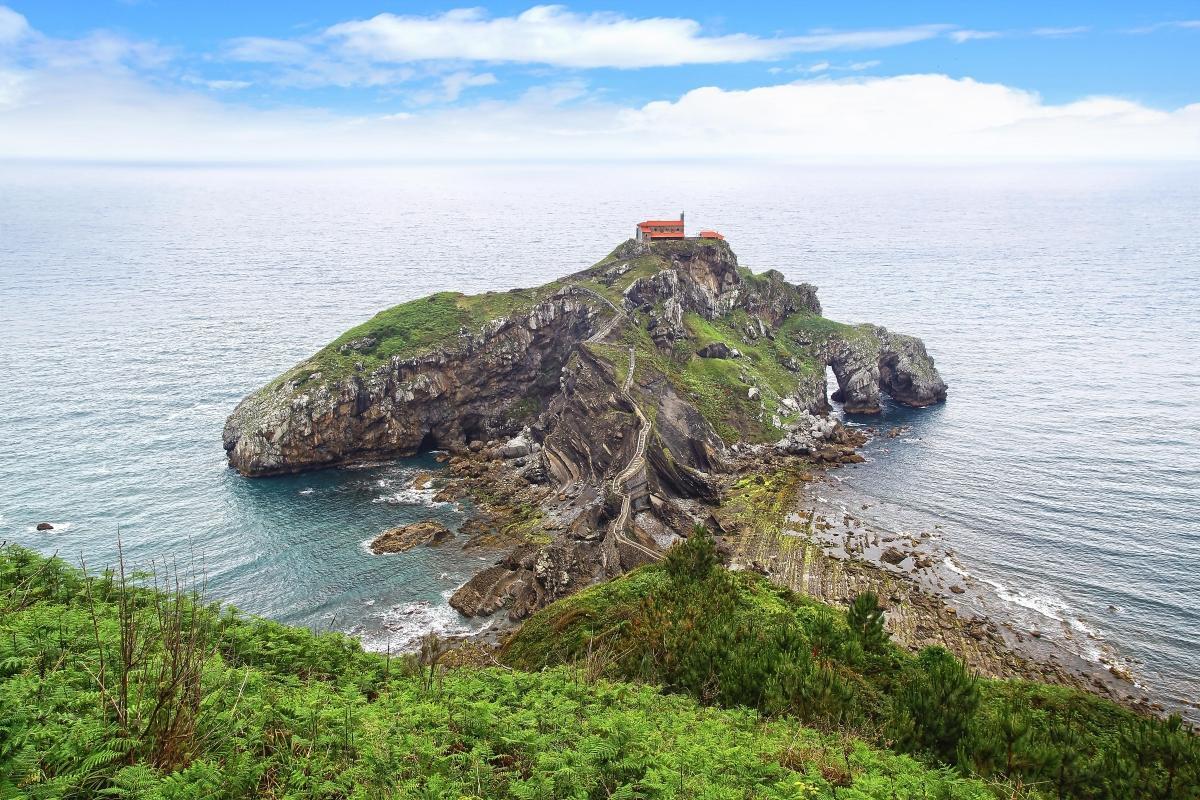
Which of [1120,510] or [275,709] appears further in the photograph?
[1120,510]

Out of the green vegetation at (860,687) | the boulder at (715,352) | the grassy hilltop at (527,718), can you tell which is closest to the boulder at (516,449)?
the boulder at (715,352)

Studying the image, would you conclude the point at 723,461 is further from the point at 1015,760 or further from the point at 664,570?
the point at 1015,760

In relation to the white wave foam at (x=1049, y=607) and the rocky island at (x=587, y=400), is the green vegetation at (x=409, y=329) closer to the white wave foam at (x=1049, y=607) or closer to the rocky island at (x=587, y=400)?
the rocky island at (x=587, y=400)

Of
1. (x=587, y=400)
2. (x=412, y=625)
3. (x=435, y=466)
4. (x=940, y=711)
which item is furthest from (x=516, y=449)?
(x=940, y=711)

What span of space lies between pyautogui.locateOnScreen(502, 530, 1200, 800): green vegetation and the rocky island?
18401 mm

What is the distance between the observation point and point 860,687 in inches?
1054

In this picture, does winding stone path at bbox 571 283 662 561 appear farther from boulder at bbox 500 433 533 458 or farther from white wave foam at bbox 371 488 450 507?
white wave foam at bbox 371 488 450 507

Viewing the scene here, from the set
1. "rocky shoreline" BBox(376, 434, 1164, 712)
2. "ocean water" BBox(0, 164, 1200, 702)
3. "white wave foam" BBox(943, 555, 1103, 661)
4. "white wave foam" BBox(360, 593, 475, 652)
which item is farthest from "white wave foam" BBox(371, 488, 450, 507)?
"white wave foam" BBox(943, 555, 1103, 661)

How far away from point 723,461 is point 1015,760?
56842 millimetres

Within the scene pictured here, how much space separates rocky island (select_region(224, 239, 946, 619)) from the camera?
207 feet

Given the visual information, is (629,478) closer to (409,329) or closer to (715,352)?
(715,352)

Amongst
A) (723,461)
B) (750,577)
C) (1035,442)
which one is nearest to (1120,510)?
(1035,442)

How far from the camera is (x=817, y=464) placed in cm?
7925

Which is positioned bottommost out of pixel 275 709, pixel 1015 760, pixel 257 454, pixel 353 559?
pixel 353 559
